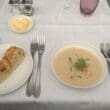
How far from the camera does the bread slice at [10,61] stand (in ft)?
1.78

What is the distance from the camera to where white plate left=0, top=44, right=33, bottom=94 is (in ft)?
1.72

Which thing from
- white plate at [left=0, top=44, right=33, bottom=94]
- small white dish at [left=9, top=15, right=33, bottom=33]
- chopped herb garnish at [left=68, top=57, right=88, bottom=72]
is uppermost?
small white dish at [left=9, top=15, right=33, bottom=33]

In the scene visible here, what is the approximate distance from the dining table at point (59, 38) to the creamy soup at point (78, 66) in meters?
0.02

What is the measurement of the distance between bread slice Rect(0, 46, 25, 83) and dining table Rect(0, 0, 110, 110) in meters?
0.06

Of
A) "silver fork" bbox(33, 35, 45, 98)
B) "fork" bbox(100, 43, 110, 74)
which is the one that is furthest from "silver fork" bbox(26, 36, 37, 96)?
"fork" bbox(100, 43, 110, 74)

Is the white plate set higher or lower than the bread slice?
lower

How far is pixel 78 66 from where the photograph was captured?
561 mm

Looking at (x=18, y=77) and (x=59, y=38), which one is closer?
(x=18, y=77)

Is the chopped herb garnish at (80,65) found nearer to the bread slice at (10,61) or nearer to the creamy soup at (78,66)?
the creamy soup at (78,66)

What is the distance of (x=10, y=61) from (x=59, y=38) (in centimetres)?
22

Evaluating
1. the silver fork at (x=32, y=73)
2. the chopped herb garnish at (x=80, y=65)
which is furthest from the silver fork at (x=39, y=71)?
the chopped herb garnish at (x=80, y=65)

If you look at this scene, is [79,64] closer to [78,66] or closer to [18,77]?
[78,66]

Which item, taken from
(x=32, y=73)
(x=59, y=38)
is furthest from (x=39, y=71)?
(x=59, y=38)

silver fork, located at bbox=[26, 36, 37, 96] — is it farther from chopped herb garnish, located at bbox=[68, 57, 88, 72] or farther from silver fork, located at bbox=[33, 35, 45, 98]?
chopped herb garnish, located at bbox=[68, 57, 88, 72]
